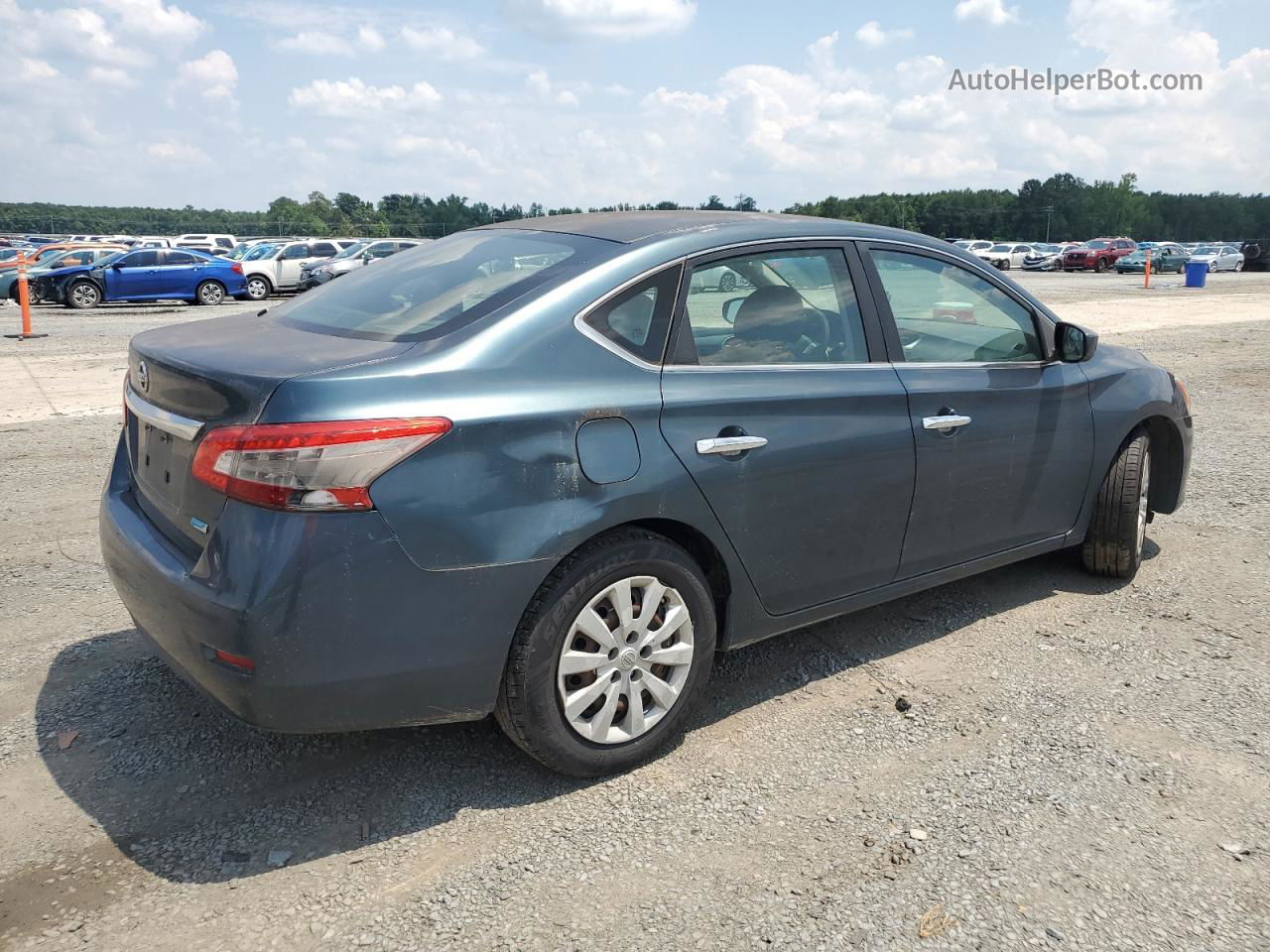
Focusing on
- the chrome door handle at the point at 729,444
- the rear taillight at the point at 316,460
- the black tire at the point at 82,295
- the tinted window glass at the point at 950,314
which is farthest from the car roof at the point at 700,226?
the black tire at the point at 82,295

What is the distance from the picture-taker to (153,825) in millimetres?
2936

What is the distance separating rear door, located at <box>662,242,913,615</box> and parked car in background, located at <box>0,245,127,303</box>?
82.2ft

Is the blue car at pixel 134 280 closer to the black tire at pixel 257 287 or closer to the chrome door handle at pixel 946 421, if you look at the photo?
the black tire at pixel 257 287

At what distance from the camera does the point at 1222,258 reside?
164 ft

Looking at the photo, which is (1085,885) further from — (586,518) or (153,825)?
(153,825)

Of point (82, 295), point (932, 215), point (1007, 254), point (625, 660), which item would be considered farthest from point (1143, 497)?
point (932, 215)

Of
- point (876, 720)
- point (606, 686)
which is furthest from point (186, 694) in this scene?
point (876, 720)

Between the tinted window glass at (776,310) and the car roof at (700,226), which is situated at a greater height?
the car roof at (700,226)

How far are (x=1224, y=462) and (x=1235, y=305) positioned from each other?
20.3 m

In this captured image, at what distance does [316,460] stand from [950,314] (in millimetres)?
2729

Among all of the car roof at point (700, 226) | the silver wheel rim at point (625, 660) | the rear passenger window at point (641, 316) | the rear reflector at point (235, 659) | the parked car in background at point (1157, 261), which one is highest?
the parked car in background at point (1157, 261)

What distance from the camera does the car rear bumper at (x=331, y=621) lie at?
263cm

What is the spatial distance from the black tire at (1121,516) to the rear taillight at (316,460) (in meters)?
3.42

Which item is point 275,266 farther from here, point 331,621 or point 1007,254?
point 1007,254
